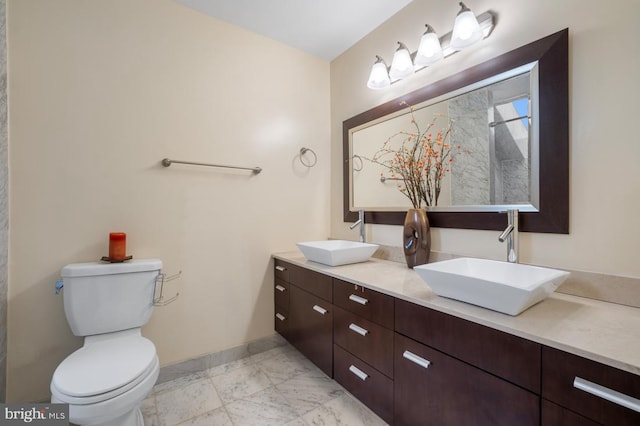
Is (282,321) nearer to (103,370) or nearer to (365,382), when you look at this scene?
(365,382)

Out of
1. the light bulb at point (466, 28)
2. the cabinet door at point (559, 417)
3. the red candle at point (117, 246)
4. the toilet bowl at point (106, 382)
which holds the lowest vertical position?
the toilet bowl at point (106, 382)

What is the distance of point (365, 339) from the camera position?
1.41 metres

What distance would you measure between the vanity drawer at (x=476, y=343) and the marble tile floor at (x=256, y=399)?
2.28 feet

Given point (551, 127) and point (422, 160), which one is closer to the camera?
point (551, 127)

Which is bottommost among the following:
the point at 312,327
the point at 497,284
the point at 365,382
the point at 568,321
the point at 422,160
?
the point at 365,382

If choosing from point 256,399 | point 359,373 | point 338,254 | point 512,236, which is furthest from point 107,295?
point 512,236

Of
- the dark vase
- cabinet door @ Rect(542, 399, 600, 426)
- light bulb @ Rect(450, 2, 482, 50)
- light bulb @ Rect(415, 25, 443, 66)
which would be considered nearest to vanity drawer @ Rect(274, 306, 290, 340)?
the dark vase

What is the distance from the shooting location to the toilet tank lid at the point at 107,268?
4.61ft

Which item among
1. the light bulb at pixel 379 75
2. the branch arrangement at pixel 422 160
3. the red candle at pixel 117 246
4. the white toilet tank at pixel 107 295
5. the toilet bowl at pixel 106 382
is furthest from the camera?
the light bulb at pixel 379 75

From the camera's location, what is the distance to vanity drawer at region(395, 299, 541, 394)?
83cm

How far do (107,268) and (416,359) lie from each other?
5.22ft

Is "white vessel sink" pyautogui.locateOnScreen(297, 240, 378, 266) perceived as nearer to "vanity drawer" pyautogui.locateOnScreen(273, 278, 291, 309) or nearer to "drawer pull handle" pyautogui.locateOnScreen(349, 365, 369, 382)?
"vanity drawer" pyautogui.locateOnScreen(273, 278, 291, 309)

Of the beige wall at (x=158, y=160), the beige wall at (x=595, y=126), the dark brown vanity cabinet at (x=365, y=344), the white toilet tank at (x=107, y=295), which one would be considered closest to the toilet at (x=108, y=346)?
the white toilet tank at (x=107, y=295)

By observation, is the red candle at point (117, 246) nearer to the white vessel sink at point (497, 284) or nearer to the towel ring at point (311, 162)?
the towel ring at point (311, 162)
